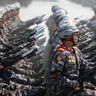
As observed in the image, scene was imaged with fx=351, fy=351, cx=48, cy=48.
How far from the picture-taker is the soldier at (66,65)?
11.4m

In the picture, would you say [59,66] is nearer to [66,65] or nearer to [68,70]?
[66,65]

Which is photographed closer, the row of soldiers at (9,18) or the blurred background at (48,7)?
the row of soldiers at (9,18)

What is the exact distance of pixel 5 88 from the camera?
44.7 feet

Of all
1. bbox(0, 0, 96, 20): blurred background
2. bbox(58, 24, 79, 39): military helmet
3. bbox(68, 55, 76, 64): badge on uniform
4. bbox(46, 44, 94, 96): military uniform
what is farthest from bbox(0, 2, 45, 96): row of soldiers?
bbox(0, 0, 96, 20): blurred background

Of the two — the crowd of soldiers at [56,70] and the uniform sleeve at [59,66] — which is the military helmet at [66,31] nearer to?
the crowd of soldiers at [56,70]

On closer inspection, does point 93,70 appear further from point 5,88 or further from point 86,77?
point 5,88

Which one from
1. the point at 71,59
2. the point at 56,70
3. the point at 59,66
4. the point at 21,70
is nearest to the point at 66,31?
the point at 71,59

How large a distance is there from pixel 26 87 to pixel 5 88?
0.82 m

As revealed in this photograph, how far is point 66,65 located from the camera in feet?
37.8

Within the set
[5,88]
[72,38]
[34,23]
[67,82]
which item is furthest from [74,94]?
[34,23]

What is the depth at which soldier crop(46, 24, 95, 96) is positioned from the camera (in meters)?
11.4

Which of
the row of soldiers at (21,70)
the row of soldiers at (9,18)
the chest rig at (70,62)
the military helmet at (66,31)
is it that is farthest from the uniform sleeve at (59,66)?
the row of soldiers at (9,18)

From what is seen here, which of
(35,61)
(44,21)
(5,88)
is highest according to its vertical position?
(44,21)

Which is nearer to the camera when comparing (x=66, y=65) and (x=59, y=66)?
(x=59, y=66)
